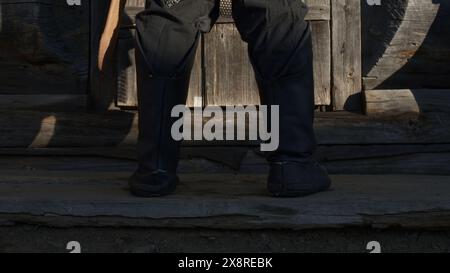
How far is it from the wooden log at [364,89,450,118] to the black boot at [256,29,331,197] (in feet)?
3.58

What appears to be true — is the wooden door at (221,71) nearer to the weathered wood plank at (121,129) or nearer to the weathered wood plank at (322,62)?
the weathered wood plank at (322,62)

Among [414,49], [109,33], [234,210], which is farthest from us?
[414,49]

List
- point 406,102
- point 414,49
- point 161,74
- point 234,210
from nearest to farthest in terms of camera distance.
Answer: point 234,210
point 161,74
point 406,102
point 414,49

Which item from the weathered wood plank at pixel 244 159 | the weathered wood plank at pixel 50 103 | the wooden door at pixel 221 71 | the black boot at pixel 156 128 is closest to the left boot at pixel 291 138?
the black boot at pixel 156 128

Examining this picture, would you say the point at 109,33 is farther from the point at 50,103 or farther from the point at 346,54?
the point at 346,54

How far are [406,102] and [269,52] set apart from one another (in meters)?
1.23

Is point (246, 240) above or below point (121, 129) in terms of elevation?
below

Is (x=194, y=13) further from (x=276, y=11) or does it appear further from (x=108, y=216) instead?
(x=108, y=216)

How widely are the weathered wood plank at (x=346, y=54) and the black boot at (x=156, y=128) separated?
1.31m

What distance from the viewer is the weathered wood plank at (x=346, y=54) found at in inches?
126

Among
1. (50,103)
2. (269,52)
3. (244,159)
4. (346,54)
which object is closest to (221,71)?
(244,159)

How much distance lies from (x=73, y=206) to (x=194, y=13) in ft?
2.30

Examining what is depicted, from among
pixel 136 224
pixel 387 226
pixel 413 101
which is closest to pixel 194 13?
pixel 136 224

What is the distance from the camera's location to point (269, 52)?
6.63ft
